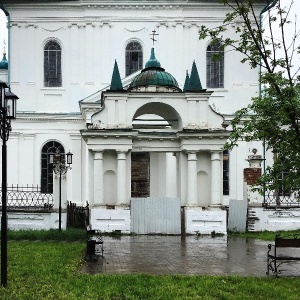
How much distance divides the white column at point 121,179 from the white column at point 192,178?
2.54 meters

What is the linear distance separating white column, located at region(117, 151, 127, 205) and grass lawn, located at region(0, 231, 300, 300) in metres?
8.67

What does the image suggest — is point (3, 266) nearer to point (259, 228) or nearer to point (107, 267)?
point (107, 267)

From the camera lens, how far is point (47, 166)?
31.8m

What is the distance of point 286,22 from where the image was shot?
32.3ft

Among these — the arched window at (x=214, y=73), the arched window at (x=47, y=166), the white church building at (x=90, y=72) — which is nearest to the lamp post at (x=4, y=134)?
the white church building at (x=90, y=72)

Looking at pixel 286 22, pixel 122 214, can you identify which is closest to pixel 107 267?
pixel 286 22

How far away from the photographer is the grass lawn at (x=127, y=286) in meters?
9.93

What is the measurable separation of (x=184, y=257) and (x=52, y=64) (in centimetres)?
2040

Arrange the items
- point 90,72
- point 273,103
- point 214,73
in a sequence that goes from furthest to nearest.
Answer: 1. point 214,73
2. point 90,72
3. point 273,103

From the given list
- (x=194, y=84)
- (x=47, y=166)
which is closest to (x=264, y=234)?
(x=194, y=84)

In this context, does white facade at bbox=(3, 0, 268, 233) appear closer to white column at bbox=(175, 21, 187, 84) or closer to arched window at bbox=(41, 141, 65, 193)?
white column at bbox=(175, 21, 187, 84)

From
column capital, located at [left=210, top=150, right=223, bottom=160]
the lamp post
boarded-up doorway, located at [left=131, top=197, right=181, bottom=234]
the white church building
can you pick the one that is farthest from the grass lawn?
the white church building

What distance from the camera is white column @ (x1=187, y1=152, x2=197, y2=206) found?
2217cm

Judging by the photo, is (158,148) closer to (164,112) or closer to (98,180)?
(164,112)
